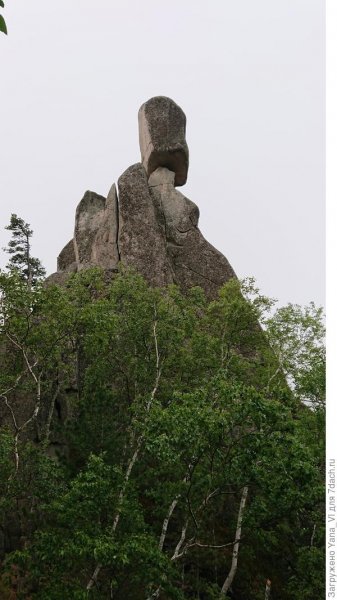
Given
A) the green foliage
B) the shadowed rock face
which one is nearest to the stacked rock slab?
the shadowed rock face

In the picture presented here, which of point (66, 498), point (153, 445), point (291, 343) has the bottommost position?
point (66, 498)

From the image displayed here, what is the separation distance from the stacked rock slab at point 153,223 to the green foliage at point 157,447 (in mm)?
8767

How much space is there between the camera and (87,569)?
17.7 meters

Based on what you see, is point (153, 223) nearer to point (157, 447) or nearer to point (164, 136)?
point (164, 136)

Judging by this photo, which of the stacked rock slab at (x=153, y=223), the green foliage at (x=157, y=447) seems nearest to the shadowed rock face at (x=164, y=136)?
the stacked rock slab at (x=153, y=223)

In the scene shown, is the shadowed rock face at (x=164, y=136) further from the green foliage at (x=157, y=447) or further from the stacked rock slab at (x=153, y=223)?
the green foliage at (x=157, y=447)

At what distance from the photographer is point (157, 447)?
15.8 m

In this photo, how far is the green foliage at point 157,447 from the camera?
15.8 meters

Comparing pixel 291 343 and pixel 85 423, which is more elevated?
pixel 291 343

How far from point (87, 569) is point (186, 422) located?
17.9 ft

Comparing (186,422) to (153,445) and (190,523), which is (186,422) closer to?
(153,445)

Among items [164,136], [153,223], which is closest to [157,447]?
[153,223]

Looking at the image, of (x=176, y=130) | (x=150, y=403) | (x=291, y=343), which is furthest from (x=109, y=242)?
(x=150, y=403)

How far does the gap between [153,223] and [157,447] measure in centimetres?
2077
